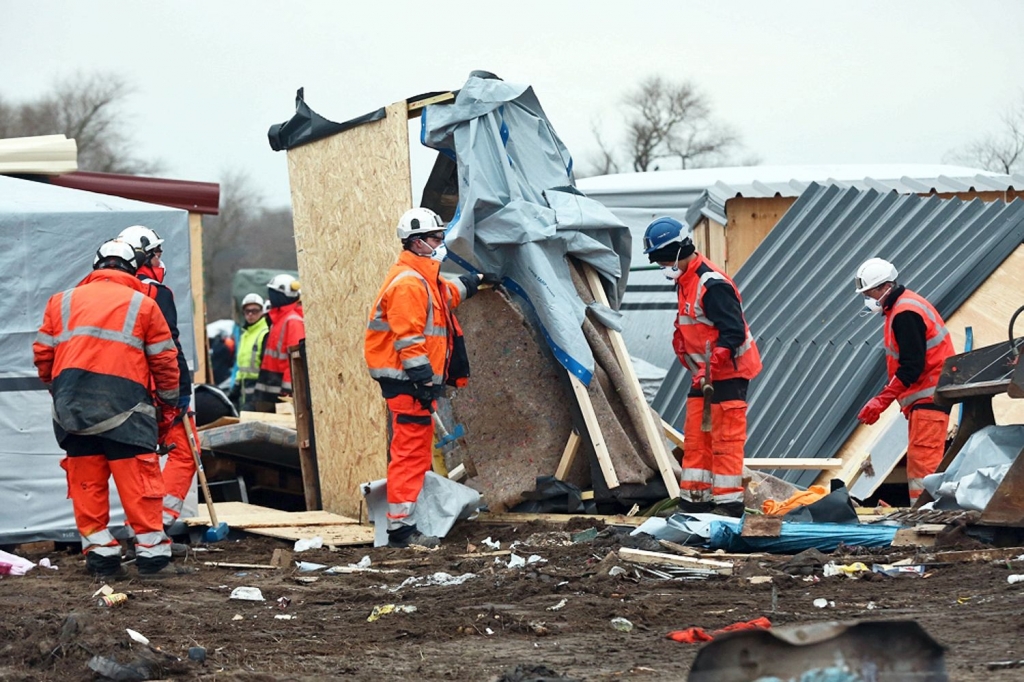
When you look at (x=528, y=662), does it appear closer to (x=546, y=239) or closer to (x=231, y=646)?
(x=231, y=646)

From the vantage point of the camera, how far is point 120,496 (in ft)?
25.8

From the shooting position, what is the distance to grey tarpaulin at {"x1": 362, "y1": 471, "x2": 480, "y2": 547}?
29.3 ft

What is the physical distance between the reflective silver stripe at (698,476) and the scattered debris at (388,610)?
3.09 meters

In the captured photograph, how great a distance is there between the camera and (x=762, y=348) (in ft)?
42.8

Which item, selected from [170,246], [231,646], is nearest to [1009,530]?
[231,646]

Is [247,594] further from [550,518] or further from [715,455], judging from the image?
[715,455]

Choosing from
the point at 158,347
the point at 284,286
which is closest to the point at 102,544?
the point at 158,347

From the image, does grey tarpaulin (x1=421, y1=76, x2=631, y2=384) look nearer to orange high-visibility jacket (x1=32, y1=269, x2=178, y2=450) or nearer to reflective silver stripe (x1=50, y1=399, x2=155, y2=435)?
orange high-visibility jacket (x1=32, y1=269, x2=178, y2=450)

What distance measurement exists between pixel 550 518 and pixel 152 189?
22.1 ft

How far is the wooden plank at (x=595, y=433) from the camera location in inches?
361

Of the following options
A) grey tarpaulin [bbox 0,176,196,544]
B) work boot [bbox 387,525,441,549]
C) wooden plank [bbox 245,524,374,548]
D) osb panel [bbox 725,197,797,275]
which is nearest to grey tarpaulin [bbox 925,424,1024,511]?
work boot [bbox 387,525,441,549]

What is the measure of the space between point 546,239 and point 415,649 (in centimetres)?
449

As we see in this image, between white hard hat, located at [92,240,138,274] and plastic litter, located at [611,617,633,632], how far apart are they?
390 cm

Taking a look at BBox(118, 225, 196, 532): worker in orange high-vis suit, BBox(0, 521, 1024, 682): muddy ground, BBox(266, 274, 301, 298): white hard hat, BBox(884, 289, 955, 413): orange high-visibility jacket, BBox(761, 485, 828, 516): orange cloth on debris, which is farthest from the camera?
BBox(266, 274, 301, 298): white hard hat
